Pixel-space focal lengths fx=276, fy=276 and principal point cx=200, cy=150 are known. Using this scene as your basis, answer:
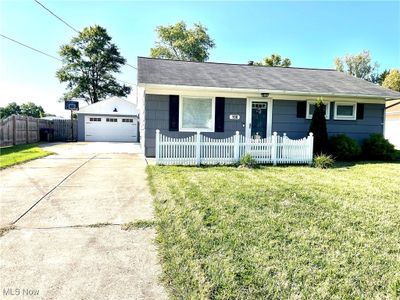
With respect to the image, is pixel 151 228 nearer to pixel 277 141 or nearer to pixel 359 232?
pixel 359 232

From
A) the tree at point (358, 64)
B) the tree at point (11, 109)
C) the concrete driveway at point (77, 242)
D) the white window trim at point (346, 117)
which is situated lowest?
the concrete driveway at point (77, 242)

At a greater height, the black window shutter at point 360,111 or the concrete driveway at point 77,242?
the black window shutter at point 360,111

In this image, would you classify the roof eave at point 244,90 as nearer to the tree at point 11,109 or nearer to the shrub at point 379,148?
the shrub at point 379,148

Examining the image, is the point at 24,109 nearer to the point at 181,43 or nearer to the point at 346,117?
the point at 181,43

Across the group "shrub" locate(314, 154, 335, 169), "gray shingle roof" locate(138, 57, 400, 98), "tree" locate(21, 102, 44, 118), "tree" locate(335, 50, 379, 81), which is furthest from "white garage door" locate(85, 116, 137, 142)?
"tree" locate(21, 102, 44, 118)

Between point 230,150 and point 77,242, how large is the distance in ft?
20.1

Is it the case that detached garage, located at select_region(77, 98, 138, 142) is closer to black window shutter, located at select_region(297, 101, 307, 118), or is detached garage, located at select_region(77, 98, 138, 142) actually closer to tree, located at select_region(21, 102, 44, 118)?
black window shutter, located at select_region(297, 101, 307, 118)

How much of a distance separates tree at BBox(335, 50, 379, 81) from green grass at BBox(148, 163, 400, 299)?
4282 cm

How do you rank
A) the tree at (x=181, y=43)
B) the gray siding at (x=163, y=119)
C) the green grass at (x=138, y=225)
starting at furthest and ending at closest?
the tree at (x=181, y=43) < the gray siding at (x=163, y=119) < the green grass at (x=138, y=225)

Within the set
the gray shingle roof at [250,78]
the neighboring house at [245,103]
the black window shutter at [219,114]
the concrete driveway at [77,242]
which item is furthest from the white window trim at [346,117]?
the concrete driveway at [77,242]

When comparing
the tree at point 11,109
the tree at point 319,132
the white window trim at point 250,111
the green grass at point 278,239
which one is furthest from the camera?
the tree at point 11,109

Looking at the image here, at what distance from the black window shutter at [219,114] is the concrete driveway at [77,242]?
486 centimetres

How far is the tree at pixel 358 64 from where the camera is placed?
42.1 metres

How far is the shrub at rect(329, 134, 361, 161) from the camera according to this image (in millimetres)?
9914
